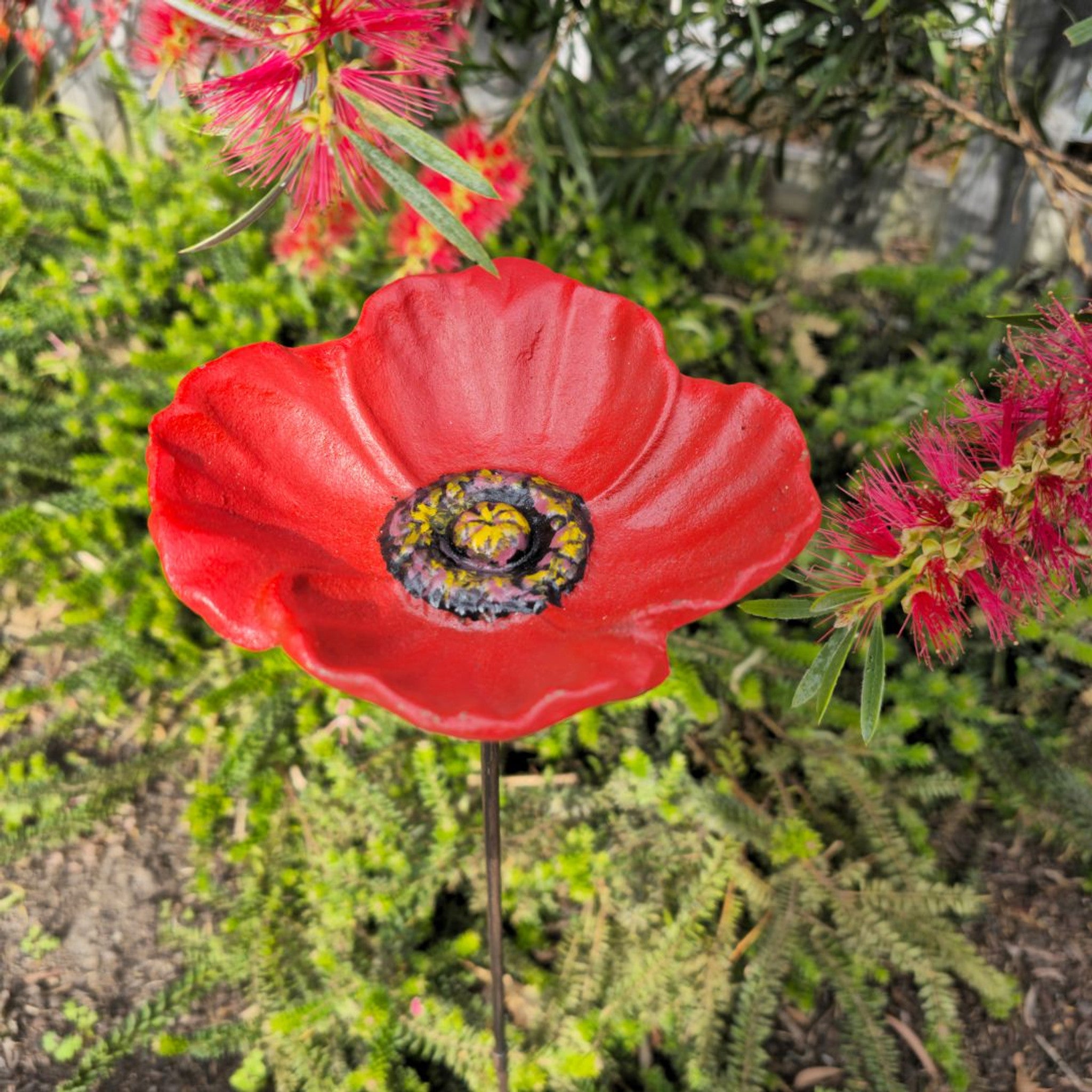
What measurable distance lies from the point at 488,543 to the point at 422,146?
0.30 m

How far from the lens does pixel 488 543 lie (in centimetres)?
64

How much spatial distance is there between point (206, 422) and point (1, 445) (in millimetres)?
1072

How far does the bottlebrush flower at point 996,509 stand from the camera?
1.94 feet

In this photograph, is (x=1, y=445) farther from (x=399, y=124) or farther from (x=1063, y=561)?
(x=1063, y=561)

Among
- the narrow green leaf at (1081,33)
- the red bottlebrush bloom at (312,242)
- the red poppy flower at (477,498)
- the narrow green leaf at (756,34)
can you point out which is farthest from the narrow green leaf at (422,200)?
the red bottlebrush bloom at (312,242)

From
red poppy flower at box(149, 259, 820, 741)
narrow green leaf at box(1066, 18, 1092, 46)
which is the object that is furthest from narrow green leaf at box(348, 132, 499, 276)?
narrow green leaf at box(1066, 18, 1092, 46)

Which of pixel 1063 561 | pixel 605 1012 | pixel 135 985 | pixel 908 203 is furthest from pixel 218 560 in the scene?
pixel 908 203

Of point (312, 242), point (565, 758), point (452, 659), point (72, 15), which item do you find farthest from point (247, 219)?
point (72, 15)

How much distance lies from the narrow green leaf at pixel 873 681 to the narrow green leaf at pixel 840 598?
0.12 ft

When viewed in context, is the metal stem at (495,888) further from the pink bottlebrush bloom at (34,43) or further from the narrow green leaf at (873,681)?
the pink bottlebrush bloom at (34,43)

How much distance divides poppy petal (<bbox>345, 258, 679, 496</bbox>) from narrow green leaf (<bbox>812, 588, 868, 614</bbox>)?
0.66ft

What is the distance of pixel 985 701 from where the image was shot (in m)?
1.38

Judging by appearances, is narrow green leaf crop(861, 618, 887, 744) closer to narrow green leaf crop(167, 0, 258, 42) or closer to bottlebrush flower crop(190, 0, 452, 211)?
bottlebrush flower crop(190, 0, 452, 211)

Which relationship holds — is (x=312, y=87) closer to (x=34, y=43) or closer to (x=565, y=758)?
(x=565, y=758)
